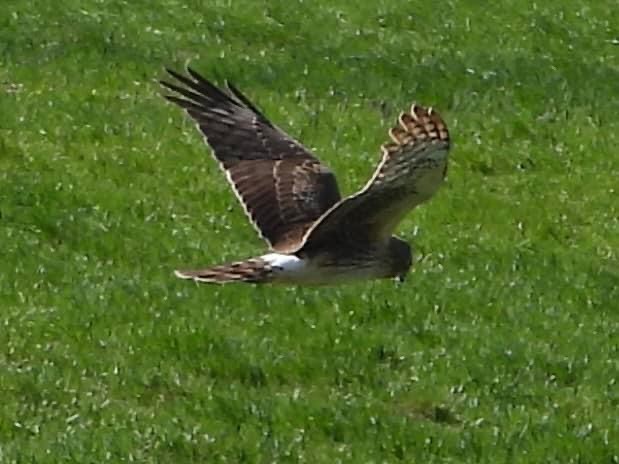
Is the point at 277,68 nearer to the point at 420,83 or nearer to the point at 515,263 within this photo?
the point at 420,83

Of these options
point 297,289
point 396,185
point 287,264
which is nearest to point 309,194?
point 287,264

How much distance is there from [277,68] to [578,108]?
2927 mm

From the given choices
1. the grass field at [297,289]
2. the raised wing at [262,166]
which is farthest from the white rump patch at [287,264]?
the grass field at [297,289]

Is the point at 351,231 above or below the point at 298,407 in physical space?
above

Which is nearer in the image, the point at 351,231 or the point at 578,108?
the point at 351,231

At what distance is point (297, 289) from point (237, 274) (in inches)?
146

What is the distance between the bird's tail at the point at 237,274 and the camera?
413 inches

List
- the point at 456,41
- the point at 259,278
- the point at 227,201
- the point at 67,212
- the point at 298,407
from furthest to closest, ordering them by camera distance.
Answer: the point at 456,41
the point at 227,201
the point at 67,212
the point at 298,407
the point at 259,278

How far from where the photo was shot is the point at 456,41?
2352 cm

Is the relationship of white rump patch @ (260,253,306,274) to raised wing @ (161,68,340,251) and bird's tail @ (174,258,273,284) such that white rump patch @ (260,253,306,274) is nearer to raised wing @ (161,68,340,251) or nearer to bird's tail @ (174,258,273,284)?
bird's tail @ (174,258,273,284)

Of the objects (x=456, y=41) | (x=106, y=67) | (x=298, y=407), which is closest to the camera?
(x=298, y=407)

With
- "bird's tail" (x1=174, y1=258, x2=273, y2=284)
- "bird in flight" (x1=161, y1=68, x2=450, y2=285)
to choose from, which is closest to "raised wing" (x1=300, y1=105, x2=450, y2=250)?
"bird in flight" (x1=161, y1=68, x2=450, y2=285)

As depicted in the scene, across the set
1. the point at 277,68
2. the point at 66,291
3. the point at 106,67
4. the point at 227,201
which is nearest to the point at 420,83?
the point at 277,68

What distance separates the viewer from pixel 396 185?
10023mm
